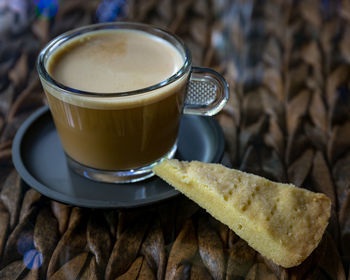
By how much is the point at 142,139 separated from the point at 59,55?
279 mm

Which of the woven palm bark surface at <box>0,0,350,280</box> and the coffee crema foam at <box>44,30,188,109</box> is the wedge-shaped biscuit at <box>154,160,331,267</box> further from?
the coffee crema foam at <box>44,30,188,109</box>

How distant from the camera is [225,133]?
1.24 metres

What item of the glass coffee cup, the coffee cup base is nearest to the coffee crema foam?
the glass coffee cup

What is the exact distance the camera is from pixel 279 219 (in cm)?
87

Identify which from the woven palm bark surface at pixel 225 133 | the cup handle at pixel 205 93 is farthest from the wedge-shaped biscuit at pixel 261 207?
the cup handle at pixel 205 93

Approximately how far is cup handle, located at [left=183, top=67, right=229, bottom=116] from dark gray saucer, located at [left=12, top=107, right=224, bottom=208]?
7cm

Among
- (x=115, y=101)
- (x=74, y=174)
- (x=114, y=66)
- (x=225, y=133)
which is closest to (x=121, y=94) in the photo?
(x=115, y=101)

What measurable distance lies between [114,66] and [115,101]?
154 millimetres

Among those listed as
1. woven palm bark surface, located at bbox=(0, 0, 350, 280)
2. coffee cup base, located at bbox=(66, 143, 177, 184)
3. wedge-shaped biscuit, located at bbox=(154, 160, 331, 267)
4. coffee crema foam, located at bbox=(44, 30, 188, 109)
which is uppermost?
coffee crema foam, located at bbox=(44, 30, 188, 109)

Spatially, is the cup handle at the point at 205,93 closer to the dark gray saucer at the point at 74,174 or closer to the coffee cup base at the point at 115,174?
the dark gray saucer at the point at 74,174

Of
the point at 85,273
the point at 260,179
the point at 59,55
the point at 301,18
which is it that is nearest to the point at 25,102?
the point at 59,55

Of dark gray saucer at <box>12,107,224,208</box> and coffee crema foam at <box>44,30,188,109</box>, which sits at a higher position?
coffee crema foam at <box>44,30,188,109</box>

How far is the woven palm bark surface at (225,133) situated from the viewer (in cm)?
90

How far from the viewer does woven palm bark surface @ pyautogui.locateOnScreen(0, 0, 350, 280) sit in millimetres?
903
